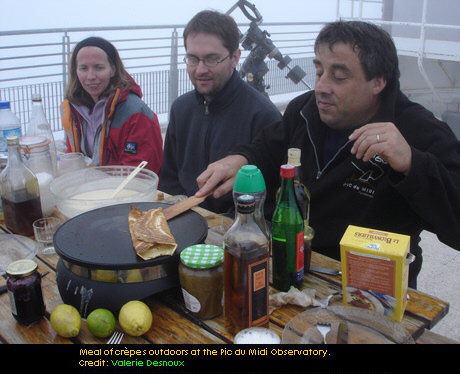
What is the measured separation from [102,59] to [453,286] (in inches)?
103

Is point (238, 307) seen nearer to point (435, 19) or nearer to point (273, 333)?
point (273, 333)

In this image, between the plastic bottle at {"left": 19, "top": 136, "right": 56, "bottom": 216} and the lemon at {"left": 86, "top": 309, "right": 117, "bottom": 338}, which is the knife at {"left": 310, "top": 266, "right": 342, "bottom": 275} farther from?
the plastic bottle at {"left": 19, "top": 136, "right": 56, "bottom": 216}

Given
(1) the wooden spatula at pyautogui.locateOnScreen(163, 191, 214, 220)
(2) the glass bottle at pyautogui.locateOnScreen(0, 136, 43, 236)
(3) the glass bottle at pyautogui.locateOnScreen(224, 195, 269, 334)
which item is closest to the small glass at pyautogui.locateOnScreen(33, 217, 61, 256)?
(2) the glass bottle at pyautogui.locateOnScreen(0, 136, 43, 236)

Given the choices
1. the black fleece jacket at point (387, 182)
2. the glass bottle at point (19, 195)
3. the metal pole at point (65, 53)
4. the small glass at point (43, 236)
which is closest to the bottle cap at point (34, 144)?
the glass bottle at point (19, 195)

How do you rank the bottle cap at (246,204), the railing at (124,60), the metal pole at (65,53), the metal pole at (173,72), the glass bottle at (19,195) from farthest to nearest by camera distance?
the metal pole at (173,72) → the metal pole at (65,53) → the railing at (124,60) → the glass bottle at (19,195) → the bottle cap at (246,204)

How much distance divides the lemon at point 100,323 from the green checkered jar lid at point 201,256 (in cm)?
22

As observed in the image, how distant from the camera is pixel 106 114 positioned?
2.67m

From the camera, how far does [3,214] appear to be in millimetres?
1722

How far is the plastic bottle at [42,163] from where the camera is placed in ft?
5.70

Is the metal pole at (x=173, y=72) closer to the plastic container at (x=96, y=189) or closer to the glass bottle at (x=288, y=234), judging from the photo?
the plastic container at (x=96, y=189)

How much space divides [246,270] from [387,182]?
829 mm

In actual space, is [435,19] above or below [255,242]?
above

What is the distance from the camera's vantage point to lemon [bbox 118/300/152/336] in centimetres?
102
